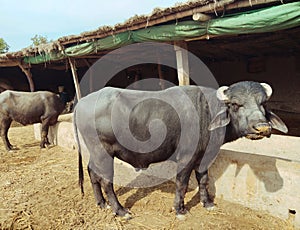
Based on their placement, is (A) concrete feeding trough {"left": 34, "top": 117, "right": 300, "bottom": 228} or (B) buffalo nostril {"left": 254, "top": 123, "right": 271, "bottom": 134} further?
(A) concrete feeding trough {"left": 34, "top": 117, "right": 300, "bottom": 228}

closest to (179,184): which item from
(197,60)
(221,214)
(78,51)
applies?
(221,214)

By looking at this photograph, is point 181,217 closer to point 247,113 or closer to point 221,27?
point 247,113

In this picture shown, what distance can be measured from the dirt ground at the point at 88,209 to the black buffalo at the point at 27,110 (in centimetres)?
172

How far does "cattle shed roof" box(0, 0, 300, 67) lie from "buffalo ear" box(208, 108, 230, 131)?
3.98ft

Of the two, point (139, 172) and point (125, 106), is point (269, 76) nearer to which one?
point (139, 172)

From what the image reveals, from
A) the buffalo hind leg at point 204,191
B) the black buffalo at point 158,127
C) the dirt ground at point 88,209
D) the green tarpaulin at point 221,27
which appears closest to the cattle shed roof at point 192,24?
the green tarpaulin at point 221,27

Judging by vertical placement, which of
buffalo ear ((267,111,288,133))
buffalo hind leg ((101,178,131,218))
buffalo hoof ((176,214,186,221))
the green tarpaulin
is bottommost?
buffalo hoof ((176,214,186,221))

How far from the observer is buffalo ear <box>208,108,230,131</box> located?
2.33 meters

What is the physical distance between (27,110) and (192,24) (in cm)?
407

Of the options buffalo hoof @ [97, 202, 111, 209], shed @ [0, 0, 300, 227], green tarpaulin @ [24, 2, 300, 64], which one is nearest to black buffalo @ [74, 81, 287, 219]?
buffalo hoof @ [97, 202, 111, 209]

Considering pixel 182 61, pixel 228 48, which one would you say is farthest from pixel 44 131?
pixel 228 48

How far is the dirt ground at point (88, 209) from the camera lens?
247 centimetres

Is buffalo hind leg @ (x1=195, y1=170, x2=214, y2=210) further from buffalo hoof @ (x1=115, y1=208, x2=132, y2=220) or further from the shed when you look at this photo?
buffalo hoof @ (x1=115, y1=208, x2=132, y2=220)

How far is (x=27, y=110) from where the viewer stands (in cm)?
554
